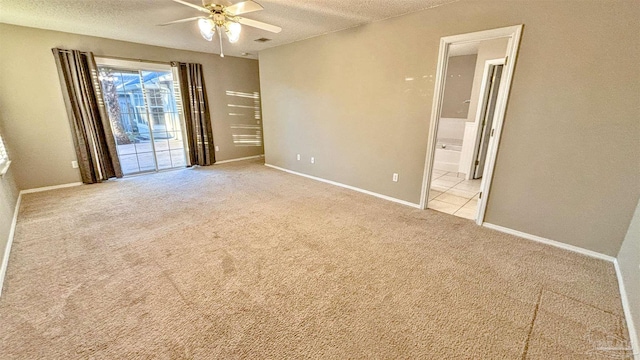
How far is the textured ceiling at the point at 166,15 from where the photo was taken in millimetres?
2711

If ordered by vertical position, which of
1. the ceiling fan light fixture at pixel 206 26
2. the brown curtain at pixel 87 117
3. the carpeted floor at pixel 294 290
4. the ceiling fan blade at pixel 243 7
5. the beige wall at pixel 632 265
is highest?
the ceiling fan blade at pixel 243 7

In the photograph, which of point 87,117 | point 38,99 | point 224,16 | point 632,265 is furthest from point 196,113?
point 632,265

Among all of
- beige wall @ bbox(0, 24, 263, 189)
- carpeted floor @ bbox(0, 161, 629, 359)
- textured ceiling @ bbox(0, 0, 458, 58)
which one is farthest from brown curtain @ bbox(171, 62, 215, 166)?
carpeted floor @ bbox(0, 161, 629, 359)

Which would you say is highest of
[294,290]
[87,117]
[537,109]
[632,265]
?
[537,109]

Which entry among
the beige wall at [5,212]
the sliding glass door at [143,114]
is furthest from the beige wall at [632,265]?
the sliding glass door at [143,114]

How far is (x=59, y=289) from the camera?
187 centimetres

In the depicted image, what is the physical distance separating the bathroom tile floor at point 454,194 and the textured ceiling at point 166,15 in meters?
2.45

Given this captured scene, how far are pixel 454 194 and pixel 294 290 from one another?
3.21 m

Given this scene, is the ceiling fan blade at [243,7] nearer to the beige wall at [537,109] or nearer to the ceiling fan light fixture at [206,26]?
the ceiling fan light fixture at [206,26]

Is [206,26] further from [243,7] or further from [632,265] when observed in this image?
[632,265]

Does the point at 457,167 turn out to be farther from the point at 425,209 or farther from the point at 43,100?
the point at 43,100

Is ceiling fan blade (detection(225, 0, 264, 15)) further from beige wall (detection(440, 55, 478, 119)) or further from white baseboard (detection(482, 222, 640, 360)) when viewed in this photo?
beige wall (detection(440, 55, 478, 119))

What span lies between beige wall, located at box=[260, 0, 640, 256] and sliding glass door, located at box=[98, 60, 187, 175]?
346cm

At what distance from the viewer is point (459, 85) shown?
601 centimetres
